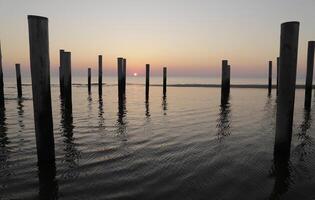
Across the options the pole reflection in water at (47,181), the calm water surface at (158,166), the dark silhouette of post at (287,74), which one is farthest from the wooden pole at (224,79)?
the pole reflection in water at (47,181)

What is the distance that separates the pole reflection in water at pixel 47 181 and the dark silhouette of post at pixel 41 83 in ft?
0.40

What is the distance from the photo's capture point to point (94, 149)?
21.4 ft

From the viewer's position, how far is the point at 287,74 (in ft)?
17.2

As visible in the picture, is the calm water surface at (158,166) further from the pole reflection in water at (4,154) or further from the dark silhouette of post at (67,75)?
the dark silhouette of post at (67,75)

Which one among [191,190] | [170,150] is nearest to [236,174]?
[191,190]

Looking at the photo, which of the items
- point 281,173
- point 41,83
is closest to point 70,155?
point 41,83

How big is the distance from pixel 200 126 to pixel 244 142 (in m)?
2.66

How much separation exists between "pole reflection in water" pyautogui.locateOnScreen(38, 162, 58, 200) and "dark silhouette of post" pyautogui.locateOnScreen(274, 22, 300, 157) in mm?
4151

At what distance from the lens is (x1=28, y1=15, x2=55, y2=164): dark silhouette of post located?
4691 millimetres

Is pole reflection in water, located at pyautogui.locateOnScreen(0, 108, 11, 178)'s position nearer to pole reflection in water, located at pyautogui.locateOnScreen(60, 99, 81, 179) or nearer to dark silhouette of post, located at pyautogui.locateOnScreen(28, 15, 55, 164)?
dark silhouette of post, located at pyautogui.locateOnScreen(28, 15, 55, 164)

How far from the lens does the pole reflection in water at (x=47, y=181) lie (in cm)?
400

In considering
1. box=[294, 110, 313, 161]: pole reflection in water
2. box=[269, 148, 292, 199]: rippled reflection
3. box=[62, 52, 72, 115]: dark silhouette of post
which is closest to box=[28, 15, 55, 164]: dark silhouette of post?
box=[269, 148, 292, 199]: rippled reflection

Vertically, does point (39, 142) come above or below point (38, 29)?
below

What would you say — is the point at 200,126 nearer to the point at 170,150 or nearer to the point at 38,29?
the point at 170,150
